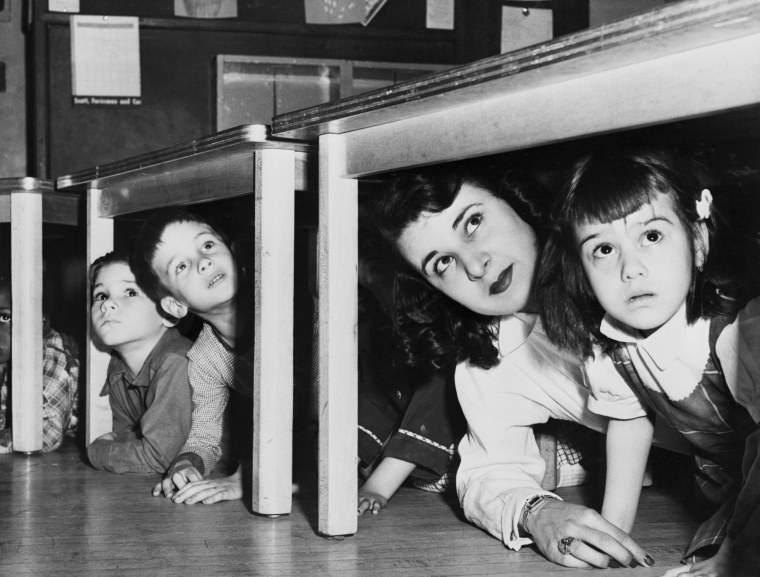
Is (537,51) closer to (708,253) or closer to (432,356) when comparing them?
(708,253)

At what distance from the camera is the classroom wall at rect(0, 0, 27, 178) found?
113 inches

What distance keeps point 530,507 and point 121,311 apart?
94cm

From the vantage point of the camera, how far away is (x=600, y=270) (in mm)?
1063

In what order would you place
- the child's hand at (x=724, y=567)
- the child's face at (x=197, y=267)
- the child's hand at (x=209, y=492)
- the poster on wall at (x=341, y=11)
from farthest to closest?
the poster on wall at (x=341, y=11) < the child's face at (x=197, y=267) < the child's hand at (x=209, y=492) < the child's hand at (x=724, y=567)

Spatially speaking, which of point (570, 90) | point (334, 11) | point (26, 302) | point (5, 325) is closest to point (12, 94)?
→ point (334, 11)

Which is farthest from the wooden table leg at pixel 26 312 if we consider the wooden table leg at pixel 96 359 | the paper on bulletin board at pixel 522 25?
the paper on bulletin board at pixel 522 25

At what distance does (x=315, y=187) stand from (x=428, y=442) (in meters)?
0.44

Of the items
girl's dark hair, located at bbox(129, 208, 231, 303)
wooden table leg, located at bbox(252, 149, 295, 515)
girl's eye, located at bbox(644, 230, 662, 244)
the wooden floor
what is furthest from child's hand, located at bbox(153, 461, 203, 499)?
girl's eye, located at bbox(644, 230, 662, 244)

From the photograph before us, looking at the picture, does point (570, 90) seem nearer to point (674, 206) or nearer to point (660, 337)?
point (674, 206)

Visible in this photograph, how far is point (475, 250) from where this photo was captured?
126cm

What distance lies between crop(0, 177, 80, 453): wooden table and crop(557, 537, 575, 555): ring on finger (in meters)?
1.19

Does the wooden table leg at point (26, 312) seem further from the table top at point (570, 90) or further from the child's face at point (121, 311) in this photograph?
the table top at point (570, 90)

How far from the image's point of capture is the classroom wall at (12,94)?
2867mm

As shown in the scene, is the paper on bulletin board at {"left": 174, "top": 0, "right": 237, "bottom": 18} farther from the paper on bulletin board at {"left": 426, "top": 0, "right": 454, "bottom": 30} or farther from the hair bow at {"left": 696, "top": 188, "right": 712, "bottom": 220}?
the hair bow at {"left": 696, "top": 188, "right": 712, "bottom": 220}
